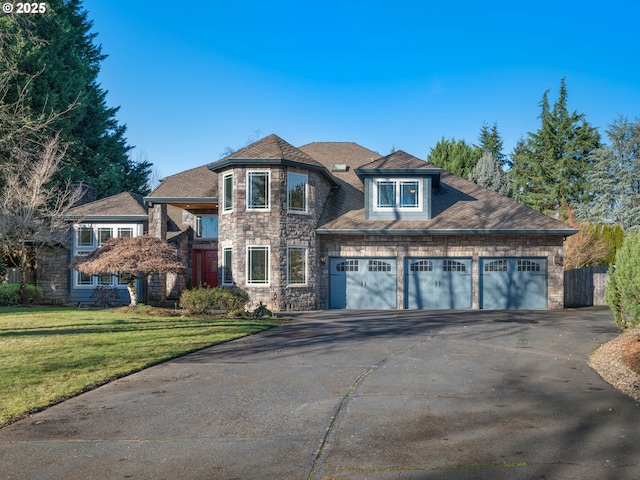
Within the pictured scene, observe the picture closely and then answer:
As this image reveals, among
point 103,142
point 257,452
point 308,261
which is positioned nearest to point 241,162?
point 308,261

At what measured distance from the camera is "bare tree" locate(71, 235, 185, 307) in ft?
58.6

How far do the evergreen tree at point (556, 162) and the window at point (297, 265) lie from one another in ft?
96.4

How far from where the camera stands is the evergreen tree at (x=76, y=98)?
29594mm

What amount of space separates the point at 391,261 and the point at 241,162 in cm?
705

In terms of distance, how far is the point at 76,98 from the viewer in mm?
28266

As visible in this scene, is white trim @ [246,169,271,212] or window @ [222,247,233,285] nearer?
white trim @ [246,169,271,212]

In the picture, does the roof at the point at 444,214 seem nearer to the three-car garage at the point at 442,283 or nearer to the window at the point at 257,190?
the three-car garage at the point at 442,283

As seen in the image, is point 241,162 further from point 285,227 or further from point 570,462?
point 570,462

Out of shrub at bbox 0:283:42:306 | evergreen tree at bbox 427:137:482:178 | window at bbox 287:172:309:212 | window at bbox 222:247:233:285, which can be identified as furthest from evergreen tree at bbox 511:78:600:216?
shrub at bbox 0:283:42:306

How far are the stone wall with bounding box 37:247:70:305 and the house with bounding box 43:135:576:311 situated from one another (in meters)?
3.83

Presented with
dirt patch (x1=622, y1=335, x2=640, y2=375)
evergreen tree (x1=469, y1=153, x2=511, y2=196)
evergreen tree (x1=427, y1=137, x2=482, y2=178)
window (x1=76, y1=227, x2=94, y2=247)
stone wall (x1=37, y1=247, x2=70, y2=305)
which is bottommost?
dirt patch (x1=622, y1=335, x2=640, y2=375)

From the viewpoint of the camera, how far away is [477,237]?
70.4 ft

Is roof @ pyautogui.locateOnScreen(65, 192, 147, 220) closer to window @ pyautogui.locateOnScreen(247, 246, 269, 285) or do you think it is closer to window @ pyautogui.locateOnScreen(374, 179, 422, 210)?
window @ pyautogui.locateOnScreen(247, 246, 269, 285)

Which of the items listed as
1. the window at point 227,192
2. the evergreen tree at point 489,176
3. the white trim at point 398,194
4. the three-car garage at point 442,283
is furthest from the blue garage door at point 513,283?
the evergreen tree at point 489,176
